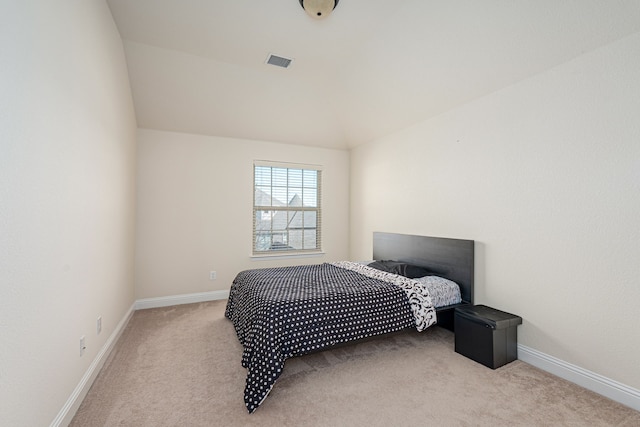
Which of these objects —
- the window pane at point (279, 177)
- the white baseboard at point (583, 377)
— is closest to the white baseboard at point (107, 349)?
the window pane at point (279, 177)

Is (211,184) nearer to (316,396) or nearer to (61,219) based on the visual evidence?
(61,219)

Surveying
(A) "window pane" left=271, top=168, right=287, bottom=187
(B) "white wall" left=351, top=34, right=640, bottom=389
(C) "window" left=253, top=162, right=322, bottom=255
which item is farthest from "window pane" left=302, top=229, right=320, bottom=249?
(B) "white wall" left=351, top=34, right=640, bottom=389

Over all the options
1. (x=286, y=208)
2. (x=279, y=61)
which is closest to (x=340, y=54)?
(x=279, y=61)

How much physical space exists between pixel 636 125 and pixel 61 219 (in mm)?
3551

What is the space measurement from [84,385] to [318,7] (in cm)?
322

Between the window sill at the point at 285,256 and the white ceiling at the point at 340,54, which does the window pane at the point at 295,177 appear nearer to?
the white ceiling at the point at 340,54

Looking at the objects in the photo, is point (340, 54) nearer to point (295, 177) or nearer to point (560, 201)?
point (295, 177)

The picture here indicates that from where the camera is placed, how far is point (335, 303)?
2.32 metres

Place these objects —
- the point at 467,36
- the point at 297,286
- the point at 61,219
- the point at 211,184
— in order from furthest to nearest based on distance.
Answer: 1. the point at 211,184
2. the point at 297,286
3. the point at 467,36
4. the point at 61,219

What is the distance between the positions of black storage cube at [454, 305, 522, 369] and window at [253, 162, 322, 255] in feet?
8.88

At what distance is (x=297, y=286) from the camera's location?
2.64 metres

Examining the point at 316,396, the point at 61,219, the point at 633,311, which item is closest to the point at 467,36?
the point at 633,311

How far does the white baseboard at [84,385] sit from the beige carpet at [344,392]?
46 millimetres

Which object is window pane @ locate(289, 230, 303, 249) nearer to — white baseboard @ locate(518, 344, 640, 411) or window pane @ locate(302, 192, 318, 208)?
window pane @ locate(302, 192, 318, 208)
